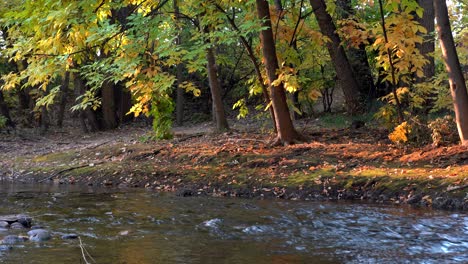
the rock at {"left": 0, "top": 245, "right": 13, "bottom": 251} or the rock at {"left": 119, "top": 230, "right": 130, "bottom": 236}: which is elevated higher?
the rock at {"left": 0, "top": 245, "right": 13, "bottom": 251}

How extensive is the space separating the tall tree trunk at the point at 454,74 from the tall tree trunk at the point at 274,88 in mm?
3707

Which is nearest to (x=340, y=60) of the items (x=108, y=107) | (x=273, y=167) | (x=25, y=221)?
(x=273, y=167)

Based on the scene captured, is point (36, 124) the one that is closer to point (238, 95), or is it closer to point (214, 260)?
point (238, 95)

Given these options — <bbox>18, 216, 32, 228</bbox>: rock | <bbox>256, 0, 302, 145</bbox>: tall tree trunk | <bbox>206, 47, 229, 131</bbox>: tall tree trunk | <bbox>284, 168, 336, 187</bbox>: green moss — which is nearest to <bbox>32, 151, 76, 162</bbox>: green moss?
<bbox>206, 47, 229, 131</bbox>: tall tree trunk

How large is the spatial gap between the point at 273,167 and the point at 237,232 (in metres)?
4.49

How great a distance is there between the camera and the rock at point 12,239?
222 inches

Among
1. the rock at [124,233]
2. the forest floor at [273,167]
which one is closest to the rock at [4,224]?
the rock at [124,233]

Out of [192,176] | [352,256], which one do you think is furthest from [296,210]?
[192,176]

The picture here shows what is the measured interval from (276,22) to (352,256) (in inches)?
320

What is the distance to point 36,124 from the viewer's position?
2814 centimetres

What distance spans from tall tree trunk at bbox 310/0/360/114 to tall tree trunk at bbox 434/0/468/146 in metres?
4.54

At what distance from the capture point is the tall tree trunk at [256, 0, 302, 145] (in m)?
11.5

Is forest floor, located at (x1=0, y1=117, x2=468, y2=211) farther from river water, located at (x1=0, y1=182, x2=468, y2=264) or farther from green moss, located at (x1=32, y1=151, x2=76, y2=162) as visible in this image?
river water, located at (x1=0, y1=182, x2=468, y2=264)

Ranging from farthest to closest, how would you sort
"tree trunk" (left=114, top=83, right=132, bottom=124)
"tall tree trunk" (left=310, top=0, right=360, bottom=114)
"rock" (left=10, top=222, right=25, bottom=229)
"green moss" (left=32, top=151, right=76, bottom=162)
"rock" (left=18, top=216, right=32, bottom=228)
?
"tree trunk" (left=114, top=83, right=132, bottom=124) < "green moss" (left=32, top=151, right=76, bottom=162) < "tall tree trunk" (left=310, top=0, right=360, bottom=114) < "rock" (left=18, top=216, right=32, bottom=228) < "rock" (left=10, top=222, right=25, bottom=229)
